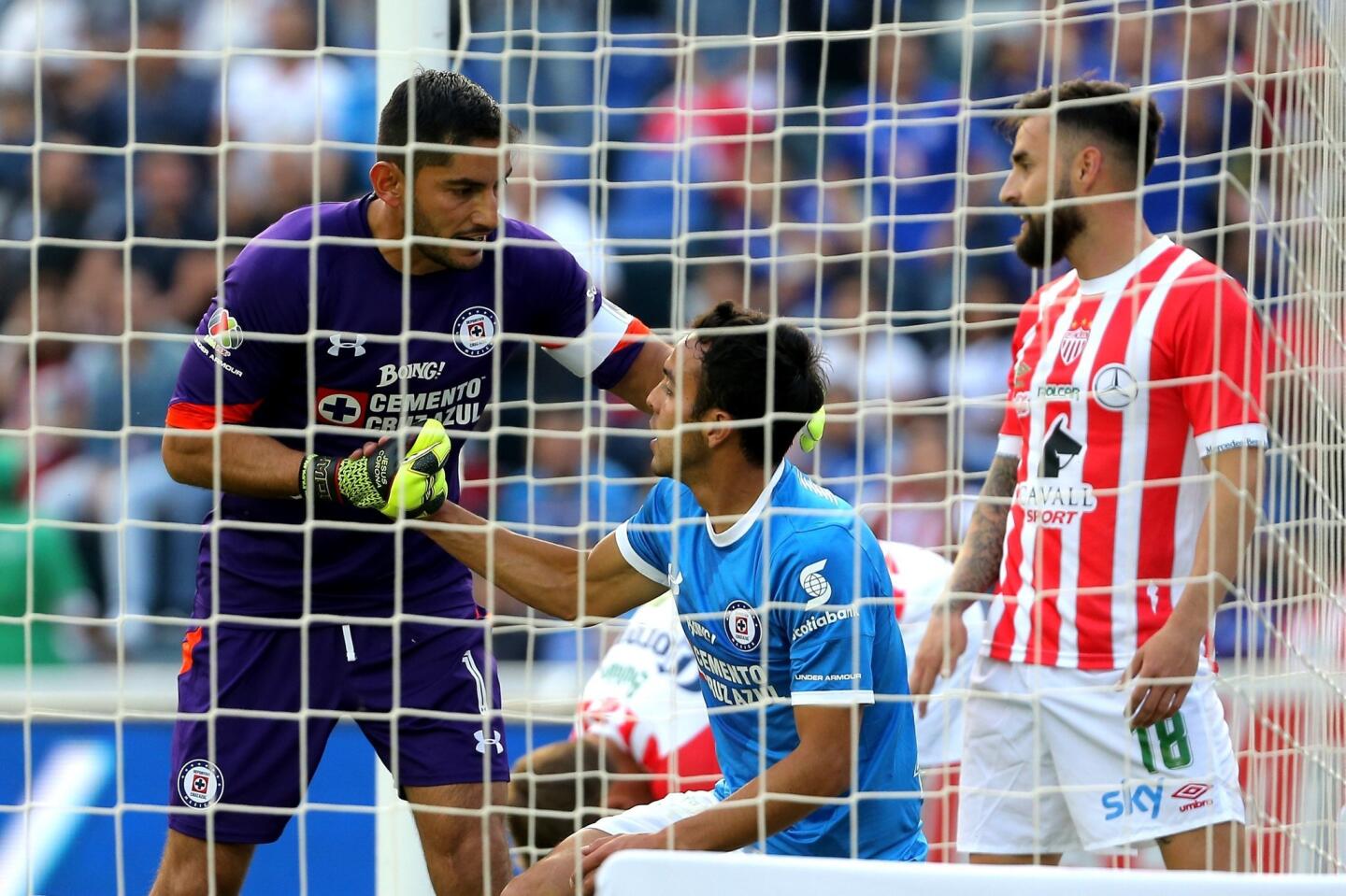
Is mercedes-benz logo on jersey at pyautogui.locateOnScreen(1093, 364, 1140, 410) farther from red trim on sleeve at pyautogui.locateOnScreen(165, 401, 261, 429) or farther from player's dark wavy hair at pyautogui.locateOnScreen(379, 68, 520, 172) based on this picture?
red trim on sleeve at pyautogui.locateOnScreen(165, 401, 261, 429)

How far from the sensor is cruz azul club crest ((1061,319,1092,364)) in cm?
339

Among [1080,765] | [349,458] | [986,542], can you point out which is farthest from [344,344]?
[1080,765]

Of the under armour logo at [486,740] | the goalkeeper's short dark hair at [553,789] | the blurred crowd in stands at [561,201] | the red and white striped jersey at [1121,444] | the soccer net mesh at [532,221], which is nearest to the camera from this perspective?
the red and white striped jersey at [1121,444]

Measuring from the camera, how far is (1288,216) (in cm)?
418

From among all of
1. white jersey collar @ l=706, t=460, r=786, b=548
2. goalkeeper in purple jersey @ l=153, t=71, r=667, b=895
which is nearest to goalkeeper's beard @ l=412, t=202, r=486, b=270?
goalkeeper in purple jersey @ l=153, t=71, r=667, b=895

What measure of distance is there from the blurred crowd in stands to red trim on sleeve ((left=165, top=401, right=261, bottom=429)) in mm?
2057

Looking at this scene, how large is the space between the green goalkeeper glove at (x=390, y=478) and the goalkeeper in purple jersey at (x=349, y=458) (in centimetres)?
2

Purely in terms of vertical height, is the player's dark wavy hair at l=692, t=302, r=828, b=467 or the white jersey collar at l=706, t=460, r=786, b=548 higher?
the player's dark wavy hair at l=692, t=302, r=828, b=467

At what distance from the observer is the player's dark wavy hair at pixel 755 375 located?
3164 millimetres

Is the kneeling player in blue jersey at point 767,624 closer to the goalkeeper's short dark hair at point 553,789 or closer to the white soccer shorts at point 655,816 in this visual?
the white soccer shorts at point 655,816

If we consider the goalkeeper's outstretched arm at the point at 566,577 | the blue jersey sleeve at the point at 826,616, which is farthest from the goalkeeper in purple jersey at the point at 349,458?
the blue jersey sleeve at the point at 826,616

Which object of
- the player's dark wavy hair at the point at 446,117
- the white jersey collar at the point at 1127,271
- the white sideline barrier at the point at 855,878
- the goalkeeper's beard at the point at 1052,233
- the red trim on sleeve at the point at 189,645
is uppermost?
the player's dark wavy hair at the point at 446,117

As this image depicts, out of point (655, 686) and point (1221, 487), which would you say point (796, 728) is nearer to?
point (1221, 487)

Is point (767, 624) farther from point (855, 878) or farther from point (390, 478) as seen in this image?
point (390, 478)
